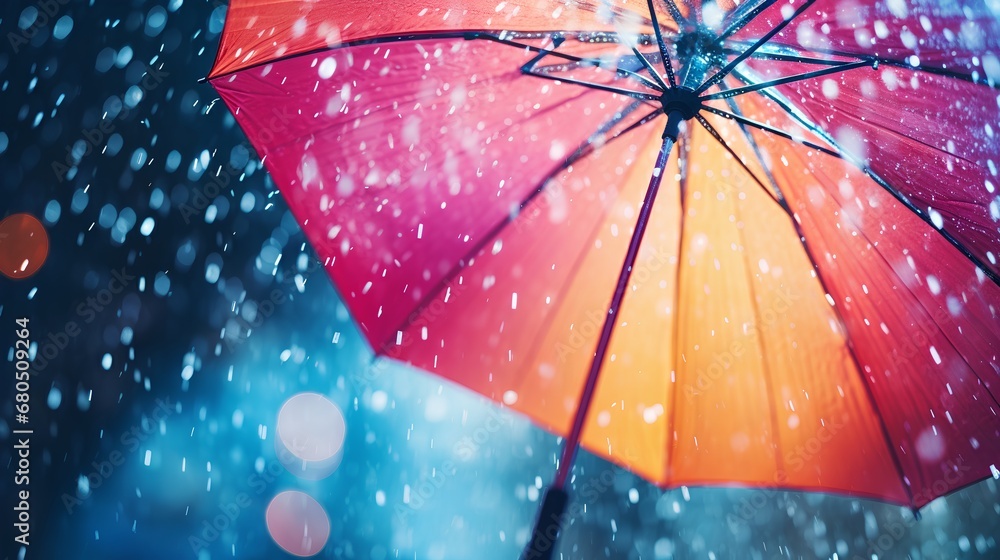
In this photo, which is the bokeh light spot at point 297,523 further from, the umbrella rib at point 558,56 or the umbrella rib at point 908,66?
the umbrella rib at point 908,66

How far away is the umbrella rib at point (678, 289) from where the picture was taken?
1827mm

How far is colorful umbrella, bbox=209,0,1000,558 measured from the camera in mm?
1666

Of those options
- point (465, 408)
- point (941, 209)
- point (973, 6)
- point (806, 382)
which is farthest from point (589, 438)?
point (465, 408)

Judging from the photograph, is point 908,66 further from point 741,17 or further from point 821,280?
point 821,280

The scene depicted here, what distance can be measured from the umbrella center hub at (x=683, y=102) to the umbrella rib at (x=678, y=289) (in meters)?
0.32

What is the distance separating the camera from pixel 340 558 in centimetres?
373

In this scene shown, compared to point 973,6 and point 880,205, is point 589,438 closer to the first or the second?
point 880,205

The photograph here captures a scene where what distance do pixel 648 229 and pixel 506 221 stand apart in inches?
16.7

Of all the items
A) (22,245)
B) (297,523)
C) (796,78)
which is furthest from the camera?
(297,523)

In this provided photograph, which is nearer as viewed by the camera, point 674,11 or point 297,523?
point 674,11

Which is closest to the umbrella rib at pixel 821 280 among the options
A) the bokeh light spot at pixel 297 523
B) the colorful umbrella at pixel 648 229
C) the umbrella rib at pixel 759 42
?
the colorful umbrella at pixel 648 229

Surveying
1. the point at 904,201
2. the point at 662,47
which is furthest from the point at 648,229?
the point at 904,201

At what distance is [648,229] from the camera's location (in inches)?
72.4

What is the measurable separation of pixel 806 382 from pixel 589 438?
2.18ft
